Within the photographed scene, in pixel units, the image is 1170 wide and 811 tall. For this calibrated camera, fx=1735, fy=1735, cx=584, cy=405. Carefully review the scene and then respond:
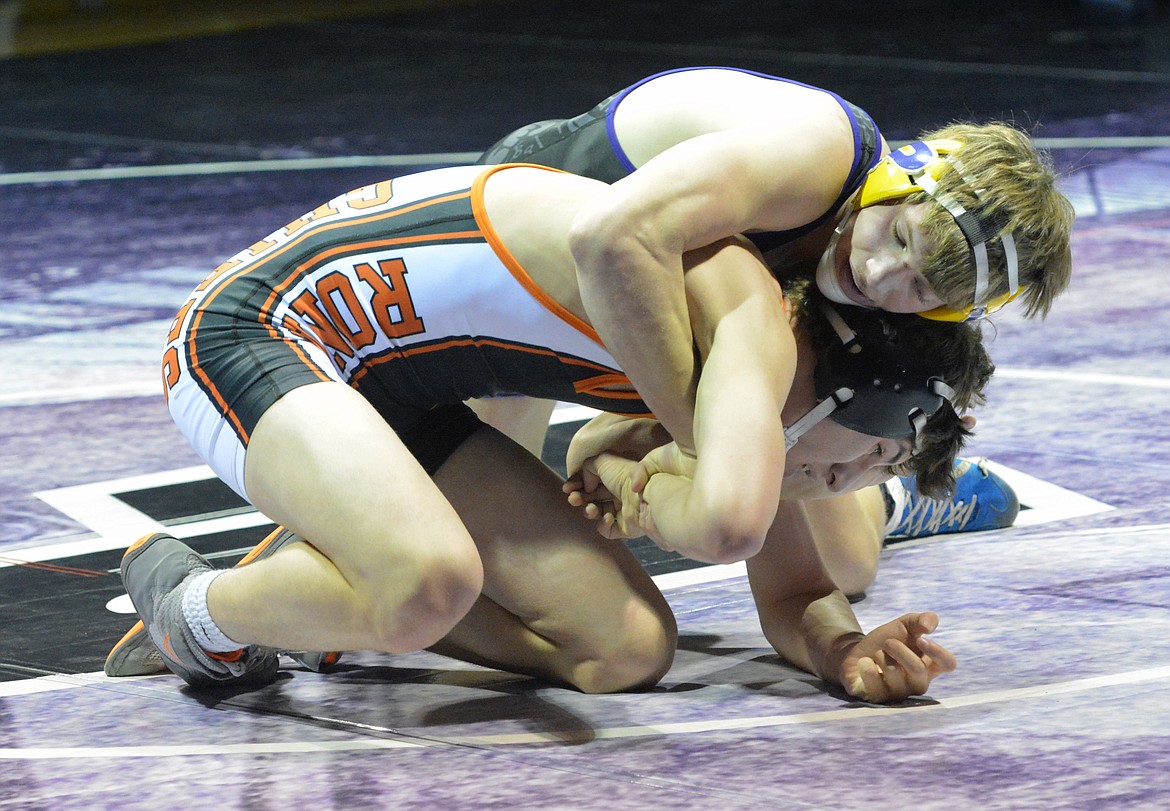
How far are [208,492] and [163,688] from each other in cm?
117

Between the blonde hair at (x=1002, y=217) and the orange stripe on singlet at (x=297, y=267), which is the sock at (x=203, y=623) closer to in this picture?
the orange stripe on singlet at (x=297, y=267)

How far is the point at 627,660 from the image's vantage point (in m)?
2.92

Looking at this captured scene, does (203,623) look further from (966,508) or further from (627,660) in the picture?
(966,508)

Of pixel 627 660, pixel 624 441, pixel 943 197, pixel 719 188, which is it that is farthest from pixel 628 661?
pixel 943 197

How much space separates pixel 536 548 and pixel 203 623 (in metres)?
0.59

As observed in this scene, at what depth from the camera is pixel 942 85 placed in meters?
9.34

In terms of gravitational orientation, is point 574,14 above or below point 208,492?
above

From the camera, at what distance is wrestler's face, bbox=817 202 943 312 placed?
2.68 meters

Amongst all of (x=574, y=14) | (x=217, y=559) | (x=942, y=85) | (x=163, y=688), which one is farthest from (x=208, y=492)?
(x=574, y=14)

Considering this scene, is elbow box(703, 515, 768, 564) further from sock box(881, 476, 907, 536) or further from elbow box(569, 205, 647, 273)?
sock box(881, 476, 907, 536)

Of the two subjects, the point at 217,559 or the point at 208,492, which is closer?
the point at 217,559

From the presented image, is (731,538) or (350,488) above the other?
(350,488)

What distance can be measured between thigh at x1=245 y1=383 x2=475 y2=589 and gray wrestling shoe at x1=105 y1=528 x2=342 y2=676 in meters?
0.22

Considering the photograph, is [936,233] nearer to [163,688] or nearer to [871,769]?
[871,769]
